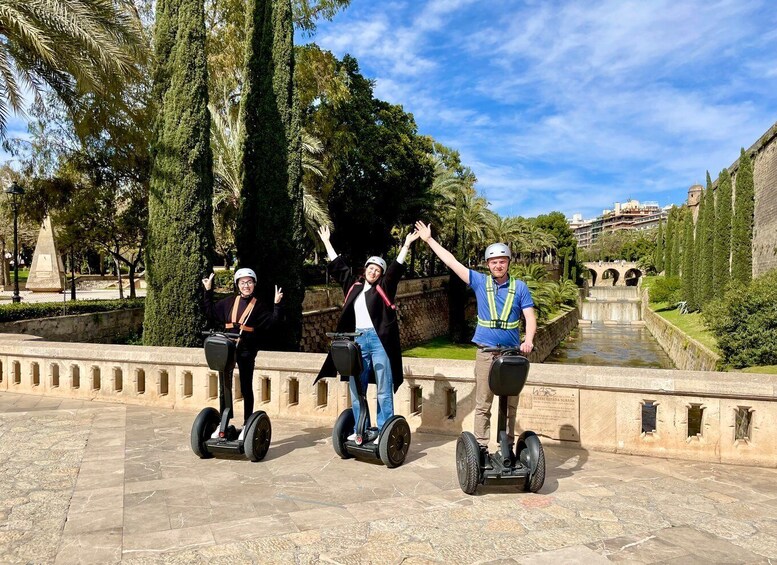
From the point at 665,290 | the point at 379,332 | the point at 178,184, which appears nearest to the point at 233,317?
the point at 379,332

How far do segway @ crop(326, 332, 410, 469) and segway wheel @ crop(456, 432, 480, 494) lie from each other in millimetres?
713

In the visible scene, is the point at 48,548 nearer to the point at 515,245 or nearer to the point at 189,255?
the point at 189,255

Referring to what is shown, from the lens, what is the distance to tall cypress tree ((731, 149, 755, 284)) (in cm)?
2656

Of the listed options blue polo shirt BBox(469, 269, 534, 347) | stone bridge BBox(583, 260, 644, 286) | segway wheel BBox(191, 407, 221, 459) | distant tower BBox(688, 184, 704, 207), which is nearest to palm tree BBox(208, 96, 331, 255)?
segway wheel BBox(191, 407, 221, 459)

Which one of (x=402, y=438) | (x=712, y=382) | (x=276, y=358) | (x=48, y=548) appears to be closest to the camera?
(x=48, y=548)

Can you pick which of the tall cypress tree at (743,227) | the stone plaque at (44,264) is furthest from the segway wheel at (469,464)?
the tall cypress tree at (743,227)

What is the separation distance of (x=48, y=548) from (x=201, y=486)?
1.16 m

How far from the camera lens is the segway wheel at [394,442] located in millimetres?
4574

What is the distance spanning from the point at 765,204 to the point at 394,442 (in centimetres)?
3012

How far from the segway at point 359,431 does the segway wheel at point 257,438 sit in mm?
623

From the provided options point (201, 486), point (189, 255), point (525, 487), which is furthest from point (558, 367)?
point (189, 255)

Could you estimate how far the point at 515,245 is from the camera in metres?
56.8

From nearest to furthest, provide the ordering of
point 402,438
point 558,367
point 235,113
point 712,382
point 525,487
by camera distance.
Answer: point 525,487
point 402,438
point 712,382
point 558,367
point 235,113

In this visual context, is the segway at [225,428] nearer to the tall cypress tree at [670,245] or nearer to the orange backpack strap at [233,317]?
the orange backpack strap at [233,317]
